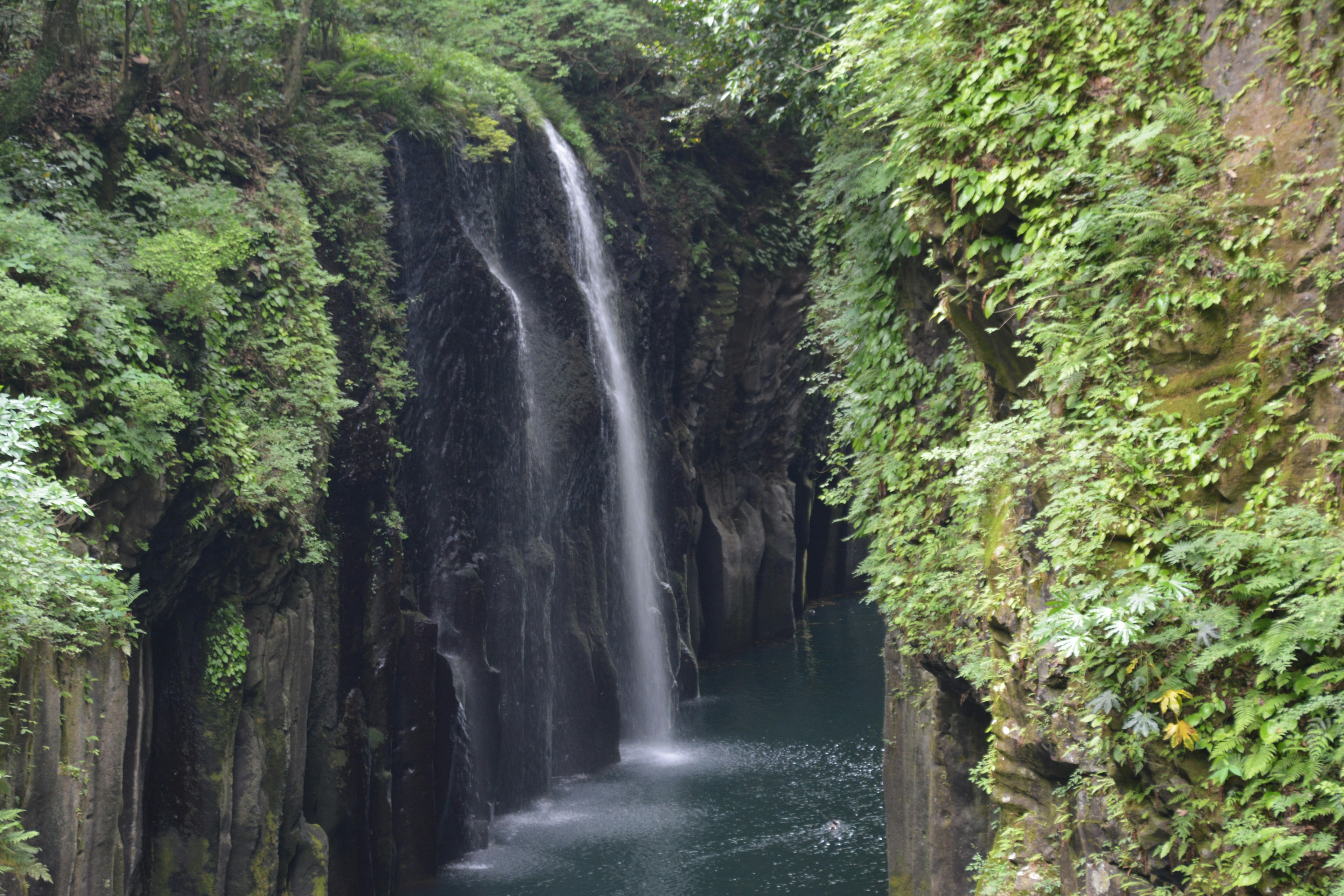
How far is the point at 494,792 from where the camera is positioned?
15.6 meters

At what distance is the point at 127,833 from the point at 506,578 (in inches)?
315

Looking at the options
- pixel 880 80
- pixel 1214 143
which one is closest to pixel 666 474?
pixel 880 80

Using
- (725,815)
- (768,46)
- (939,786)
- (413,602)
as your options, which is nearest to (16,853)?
(939,786)

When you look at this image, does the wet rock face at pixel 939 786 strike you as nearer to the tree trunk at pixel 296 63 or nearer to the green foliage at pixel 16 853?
the green foliage at pixel 16 853

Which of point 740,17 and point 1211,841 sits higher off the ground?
point 740,17

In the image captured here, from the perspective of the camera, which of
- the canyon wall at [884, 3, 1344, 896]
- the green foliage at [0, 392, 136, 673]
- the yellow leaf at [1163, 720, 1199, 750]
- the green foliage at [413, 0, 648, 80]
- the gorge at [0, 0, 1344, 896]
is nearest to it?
the yellow leaf at [1163, 720, 1199, 750]

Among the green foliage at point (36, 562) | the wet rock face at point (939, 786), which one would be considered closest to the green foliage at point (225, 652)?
the green foliage at point (36, 562)

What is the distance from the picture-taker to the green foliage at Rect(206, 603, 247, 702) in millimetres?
10000

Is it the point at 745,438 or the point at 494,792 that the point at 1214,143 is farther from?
the point at 745,438

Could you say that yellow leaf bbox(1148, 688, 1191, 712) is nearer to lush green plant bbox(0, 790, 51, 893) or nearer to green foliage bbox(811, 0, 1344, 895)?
→ green foliage bbox(811, 0, 1344, 895)

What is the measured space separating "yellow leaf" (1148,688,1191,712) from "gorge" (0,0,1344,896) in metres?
0.02

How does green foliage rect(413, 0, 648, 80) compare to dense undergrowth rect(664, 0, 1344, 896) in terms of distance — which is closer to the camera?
dense undergrowth rect(664, 0, 1344, 896)

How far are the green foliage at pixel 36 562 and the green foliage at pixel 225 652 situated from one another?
2298 millimetres

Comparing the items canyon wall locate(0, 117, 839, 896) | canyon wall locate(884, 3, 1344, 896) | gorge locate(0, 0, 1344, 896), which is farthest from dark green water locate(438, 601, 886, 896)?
canyon wall locate(884, 3, 1344, 896)
